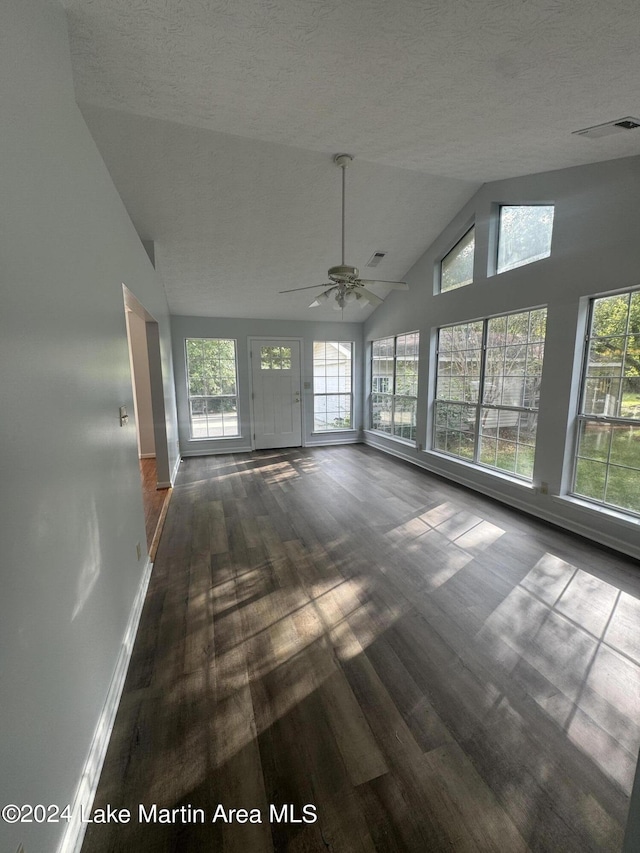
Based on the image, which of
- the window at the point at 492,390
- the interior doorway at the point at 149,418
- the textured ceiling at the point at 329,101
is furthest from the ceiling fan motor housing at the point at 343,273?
the window at the point at 492,390

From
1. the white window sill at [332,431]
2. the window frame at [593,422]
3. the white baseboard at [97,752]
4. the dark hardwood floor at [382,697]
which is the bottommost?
the dark hardwood floor at [382,697]

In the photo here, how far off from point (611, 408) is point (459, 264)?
2.54 metres

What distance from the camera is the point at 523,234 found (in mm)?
3662

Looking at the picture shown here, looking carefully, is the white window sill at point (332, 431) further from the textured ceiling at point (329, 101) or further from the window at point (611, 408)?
the window at point (611, 408)

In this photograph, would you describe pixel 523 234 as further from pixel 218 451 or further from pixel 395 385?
pixel 218 451

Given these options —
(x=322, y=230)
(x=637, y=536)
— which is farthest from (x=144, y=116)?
(x=637, y=536)

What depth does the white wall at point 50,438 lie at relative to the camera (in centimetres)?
92

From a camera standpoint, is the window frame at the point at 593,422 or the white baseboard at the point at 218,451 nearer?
the window frame at the point at 593,422

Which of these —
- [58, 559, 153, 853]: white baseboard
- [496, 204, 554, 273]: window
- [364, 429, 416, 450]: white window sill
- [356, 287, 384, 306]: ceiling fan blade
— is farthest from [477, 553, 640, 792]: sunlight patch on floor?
[364, 429, 416, 450]: white window sill

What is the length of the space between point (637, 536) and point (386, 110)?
3515 millimetres

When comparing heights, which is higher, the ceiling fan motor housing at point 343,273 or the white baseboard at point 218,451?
the ceiling fan motor housing at point 343,273

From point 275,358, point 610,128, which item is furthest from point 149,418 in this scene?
point 610,128

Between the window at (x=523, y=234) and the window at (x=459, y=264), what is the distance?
378 millimetres

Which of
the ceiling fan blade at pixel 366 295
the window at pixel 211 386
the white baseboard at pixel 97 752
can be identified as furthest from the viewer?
the window at pixel 211 386
